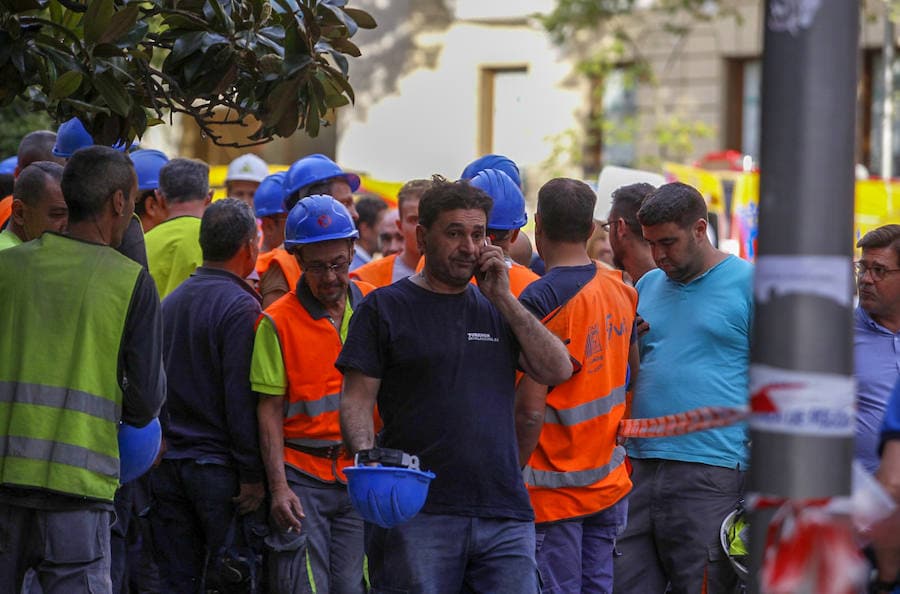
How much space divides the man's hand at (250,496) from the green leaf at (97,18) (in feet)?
7.95

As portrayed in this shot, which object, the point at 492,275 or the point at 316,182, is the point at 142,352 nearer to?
the point at 492,275

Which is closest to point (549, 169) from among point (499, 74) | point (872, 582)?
point (499, 74)

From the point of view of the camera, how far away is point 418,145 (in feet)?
89.1

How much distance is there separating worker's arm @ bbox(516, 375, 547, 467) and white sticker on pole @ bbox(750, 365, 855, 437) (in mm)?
3004

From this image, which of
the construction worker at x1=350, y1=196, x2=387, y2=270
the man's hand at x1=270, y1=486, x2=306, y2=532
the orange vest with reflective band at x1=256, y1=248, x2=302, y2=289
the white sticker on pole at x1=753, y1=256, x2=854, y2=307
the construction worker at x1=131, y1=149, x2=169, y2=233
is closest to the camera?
the white sticker on pole at x1=753, y1=256, x2=854, y2=307

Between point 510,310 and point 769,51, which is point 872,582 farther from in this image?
point 510,310

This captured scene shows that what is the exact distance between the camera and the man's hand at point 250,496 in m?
6.59

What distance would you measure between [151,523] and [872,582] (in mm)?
4208

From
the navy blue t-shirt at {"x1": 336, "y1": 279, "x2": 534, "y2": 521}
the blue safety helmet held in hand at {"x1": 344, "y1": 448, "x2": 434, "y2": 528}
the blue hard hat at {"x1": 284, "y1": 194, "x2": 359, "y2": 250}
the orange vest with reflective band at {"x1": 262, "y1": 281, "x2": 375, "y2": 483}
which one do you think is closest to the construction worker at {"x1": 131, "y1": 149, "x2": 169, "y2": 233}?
the blue hard hat at {"x1": 284, "y1": 194, "x2": 359, "y2": 250}

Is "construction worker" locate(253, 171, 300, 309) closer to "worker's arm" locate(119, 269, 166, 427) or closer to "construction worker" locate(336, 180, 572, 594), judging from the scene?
"worker's arm" locate(119, 269, 166, 427)

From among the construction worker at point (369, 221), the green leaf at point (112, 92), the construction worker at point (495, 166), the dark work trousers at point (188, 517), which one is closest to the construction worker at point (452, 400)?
the green leaf at point (112, 92)

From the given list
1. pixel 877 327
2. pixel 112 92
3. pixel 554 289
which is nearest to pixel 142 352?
pixel 112 92

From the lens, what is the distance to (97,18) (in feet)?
15.8

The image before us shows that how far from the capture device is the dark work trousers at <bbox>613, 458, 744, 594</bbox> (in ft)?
21.6
